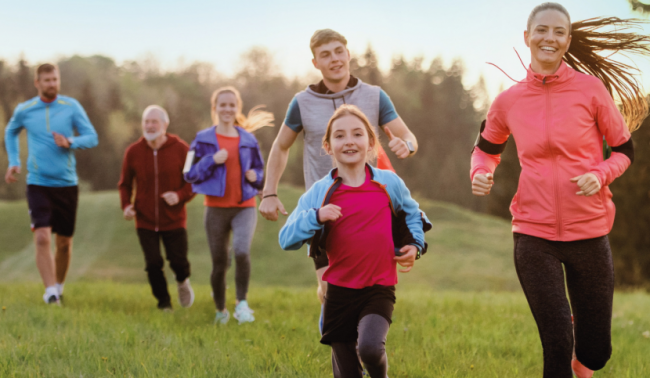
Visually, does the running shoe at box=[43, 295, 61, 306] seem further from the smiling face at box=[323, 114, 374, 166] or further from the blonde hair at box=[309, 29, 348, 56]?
the smiling face at box=[323, 114, 374, 166]

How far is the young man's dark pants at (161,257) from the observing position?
7.52 meters

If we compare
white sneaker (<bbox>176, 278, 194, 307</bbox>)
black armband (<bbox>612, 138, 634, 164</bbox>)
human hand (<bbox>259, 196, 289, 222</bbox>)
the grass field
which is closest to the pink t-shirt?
human hand (<bbox>259, 196, 289, 222</bbox>)

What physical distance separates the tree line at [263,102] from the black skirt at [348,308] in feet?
96.6

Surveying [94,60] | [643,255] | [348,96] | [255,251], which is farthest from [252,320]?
[94,60]

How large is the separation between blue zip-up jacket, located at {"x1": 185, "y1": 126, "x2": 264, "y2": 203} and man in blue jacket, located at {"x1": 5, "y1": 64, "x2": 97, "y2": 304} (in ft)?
5.59

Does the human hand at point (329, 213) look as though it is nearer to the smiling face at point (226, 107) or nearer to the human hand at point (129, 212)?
the smiling face at point (226, 107)

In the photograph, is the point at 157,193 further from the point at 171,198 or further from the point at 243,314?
the point at 243,314

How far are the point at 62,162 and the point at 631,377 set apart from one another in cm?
679

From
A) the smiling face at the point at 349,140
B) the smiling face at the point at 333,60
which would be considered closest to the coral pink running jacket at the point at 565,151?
the smiling face at the point at 349,140

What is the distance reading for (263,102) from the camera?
5984 cm

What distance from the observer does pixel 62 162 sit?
25.4 feet

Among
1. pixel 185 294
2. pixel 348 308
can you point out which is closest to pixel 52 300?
pixel 185 294

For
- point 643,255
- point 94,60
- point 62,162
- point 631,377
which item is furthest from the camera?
point 94,60

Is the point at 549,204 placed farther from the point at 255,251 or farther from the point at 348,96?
the point at 255,251
